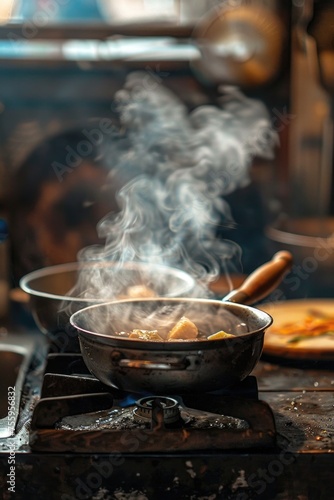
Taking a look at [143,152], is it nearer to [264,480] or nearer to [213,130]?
[213,130]

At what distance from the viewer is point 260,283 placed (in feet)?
6.91

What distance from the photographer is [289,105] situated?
3695mm

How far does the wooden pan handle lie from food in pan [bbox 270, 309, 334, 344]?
0.24 m

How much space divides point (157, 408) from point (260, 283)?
2.04 feet

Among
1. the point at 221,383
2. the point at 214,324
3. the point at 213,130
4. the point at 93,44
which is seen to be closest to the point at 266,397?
the point at 214,324

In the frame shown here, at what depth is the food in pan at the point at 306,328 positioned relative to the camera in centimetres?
237

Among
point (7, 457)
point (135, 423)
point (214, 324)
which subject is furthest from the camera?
point (214, 324)

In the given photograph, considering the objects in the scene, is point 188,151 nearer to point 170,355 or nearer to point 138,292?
point 138,292

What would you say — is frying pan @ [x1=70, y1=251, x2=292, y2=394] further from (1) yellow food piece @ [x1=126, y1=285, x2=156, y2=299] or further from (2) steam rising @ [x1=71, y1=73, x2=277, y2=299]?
(2) steam rising @ [x1=71, y1=73, x2=277, y2=299]

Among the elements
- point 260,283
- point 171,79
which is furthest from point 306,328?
point 171,79

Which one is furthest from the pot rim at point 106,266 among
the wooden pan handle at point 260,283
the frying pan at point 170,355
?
the frying pan at point 170,355

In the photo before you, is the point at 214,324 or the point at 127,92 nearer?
the point at 214,324

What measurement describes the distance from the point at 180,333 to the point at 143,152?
2.11m

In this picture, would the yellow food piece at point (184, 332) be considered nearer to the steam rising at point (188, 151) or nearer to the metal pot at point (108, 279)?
the metal pot at point (108, 279)
